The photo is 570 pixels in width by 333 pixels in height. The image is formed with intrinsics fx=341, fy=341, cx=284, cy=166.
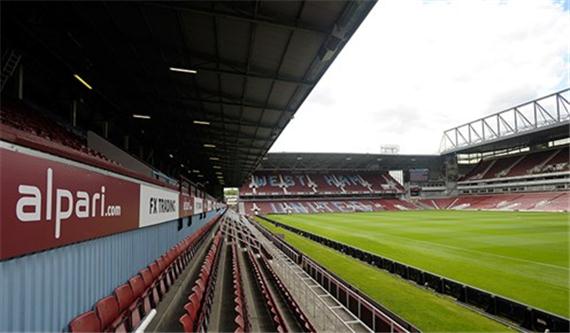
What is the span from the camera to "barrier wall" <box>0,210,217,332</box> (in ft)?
8.22

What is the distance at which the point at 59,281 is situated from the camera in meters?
3.16

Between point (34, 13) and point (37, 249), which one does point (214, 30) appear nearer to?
point (34, 13)

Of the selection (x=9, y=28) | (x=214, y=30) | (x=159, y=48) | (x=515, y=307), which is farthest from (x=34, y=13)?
(x=515, y=307)

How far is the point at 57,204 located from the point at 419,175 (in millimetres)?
74239

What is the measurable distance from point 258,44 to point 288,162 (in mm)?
54972

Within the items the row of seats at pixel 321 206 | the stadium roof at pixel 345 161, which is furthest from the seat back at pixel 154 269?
the row of seats at pixel 321 206

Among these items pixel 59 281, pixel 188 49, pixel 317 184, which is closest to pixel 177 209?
pixel 188 49

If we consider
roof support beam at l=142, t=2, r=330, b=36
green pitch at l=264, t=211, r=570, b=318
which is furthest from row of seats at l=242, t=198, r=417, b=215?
roof support beam at l=142, t=2, r=330, b=36

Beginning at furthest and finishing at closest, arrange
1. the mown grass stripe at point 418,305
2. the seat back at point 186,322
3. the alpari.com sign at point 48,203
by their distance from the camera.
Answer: the mown grass stripe at point 418,305 < the seat back at point 186,322 < the alpari.com sign at point 48,203

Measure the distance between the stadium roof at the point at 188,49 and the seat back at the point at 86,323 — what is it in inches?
197

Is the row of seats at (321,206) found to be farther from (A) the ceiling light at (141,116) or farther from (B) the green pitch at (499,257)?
(A) the ceiling light at (141,116)

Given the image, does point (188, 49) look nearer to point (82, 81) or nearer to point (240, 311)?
point (82, 81)

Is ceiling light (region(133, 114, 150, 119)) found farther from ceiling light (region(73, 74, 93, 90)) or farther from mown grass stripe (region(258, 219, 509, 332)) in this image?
mown grass stripe (region(258, 219, 509, 332))

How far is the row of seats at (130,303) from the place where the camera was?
3.47 m
